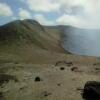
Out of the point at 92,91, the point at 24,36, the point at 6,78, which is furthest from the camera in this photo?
the point at 24,36

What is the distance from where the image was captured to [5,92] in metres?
33.8

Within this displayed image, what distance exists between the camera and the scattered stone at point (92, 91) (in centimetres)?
2653

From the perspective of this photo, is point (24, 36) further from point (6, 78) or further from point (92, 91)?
point (92, 91)

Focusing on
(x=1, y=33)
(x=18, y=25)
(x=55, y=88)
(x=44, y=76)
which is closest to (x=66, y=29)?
(x=18, y=25)

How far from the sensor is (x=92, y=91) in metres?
27.0

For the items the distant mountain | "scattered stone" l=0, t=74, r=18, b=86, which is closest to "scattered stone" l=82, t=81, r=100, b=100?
"scattered stone" l=0, t=74, r=18, b=86

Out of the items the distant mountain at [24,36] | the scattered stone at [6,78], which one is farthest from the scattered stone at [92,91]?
the distant mountain at [24,36]

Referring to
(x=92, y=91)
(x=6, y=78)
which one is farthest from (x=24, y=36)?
(x=92, y=91)

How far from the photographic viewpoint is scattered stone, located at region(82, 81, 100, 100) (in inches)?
1045

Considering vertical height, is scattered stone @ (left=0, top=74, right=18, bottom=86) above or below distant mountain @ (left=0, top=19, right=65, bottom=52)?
below

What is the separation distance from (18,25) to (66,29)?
44.1 m

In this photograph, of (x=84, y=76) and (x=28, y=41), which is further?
(x=28, y=41)

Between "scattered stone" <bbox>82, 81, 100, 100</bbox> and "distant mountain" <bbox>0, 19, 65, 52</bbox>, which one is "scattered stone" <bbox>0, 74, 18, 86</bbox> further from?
"distant mountain" <bbox>0, 19, 65, 52</bbox>

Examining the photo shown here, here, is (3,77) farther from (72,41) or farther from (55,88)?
(72,41)
